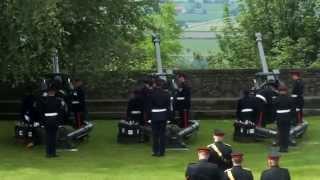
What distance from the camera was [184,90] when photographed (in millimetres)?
23156

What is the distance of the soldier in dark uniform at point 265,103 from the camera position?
2216cm

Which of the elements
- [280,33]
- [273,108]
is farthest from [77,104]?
[280,33]

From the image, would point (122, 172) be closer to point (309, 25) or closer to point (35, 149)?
point (35, 149)

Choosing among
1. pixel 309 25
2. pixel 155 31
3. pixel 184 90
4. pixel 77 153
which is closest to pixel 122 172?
pixel 77 153

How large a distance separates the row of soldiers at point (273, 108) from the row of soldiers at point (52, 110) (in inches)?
185

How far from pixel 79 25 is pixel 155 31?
3.57m

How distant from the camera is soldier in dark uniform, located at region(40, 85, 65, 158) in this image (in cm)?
2020

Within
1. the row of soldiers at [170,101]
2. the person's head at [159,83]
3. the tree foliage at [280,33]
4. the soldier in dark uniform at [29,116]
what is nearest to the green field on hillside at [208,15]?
the tree foliage at [280,33]

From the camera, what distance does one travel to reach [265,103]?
73.1 feet

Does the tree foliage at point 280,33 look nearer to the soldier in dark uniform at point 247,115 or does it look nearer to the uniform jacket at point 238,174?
the soldier in dark uniform at point 247,115

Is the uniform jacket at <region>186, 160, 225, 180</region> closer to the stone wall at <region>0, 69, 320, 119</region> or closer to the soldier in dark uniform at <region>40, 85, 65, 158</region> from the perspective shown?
the soldier in dark uniform at <region>40, 85, 65, 158</region>

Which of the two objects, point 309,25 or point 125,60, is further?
point 309,25

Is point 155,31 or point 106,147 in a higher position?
point 155,31

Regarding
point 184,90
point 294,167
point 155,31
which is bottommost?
point 294,167
